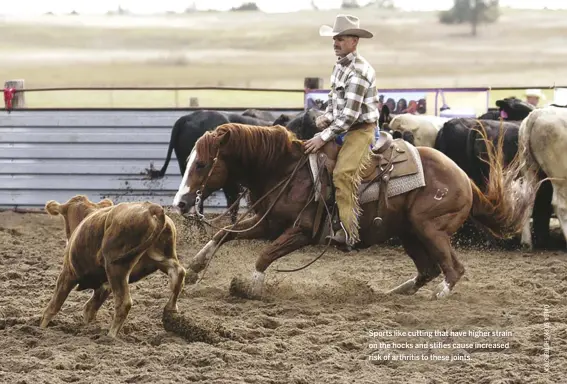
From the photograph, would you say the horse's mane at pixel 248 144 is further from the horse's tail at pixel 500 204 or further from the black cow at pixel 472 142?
the black cow at pixel 472 142

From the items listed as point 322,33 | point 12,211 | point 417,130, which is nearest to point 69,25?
point 12,211

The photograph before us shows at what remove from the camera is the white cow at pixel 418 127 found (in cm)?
969

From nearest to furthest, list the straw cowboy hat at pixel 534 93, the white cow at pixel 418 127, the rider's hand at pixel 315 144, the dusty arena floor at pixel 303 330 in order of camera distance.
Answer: the dusty arena floor at pixel 303 330 < the rider's hand at pixel 315 144 < the white cow at pixel 418 127 < the straw cowboy hat at pixel 534 93

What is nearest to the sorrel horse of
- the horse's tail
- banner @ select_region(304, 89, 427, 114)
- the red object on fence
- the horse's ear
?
the horse's ear

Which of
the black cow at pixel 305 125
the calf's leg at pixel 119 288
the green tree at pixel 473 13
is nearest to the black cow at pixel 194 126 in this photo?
the black cow at pixel 305 125

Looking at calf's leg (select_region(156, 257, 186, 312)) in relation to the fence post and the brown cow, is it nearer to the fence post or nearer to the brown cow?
the brown cow

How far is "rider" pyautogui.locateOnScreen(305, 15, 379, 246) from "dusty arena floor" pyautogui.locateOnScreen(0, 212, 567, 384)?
694mm

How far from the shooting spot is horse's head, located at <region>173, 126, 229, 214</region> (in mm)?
5809

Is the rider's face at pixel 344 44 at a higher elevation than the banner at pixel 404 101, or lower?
higher

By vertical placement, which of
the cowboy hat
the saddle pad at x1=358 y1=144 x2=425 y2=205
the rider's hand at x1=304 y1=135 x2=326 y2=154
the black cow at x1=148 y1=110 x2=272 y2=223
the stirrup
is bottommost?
the stirrup

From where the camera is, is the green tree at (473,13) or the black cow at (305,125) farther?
the green tree at (473,13)

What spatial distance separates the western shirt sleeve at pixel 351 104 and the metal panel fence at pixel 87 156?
18.3 ft

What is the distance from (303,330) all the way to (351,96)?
1.65m

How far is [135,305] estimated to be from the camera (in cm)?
583
